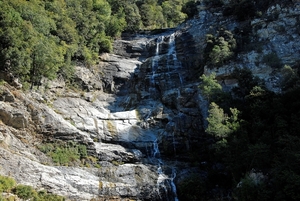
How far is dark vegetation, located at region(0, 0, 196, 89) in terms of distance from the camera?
25.3 meters

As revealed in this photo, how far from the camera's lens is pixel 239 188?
727 inches

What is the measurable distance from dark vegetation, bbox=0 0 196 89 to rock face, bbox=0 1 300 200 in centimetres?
172

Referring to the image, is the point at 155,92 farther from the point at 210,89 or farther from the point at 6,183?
the point at 6,183

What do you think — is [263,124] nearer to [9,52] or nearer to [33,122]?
[33,122]

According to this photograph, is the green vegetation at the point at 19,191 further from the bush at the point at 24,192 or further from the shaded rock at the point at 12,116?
the shaded rock at the point at 12,116

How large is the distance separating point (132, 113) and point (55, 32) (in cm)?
1226

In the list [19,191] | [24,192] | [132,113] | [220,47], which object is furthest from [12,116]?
[220,47]

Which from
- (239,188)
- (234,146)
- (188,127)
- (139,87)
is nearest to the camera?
(239,188)

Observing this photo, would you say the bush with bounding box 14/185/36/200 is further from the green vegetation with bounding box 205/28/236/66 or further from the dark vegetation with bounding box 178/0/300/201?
the green vegetation with bounding box 205/28/236/66

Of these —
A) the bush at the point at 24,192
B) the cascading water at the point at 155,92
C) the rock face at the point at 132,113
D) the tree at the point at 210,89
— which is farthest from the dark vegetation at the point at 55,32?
the tree at the point at 210,89

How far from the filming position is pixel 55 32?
32.6 meters

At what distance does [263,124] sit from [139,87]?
1655 centimetres

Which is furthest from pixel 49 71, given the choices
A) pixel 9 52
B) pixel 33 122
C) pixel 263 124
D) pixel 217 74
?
pixel 263 124

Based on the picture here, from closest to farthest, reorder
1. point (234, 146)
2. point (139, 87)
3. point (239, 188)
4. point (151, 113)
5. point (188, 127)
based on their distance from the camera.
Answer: point (239, 188) → point (234, 146) → point (188, 127) → point (151, 113) → point (139, 87)
